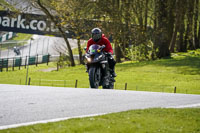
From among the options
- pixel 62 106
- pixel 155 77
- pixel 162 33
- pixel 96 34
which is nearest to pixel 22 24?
pixel 162 33

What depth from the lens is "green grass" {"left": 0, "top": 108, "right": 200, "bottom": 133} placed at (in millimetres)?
6775

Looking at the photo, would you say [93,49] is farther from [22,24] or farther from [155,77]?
[22,24]

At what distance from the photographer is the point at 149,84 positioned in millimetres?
31969

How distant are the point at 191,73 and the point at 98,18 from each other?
532 inches

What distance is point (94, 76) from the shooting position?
15570 mm

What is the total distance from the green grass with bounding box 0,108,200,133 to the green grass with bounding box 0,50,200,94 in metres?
19.2

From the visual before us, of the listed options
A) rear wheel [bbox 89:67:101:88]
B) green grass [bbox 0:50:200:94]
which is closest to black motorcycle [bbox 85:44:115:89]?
rear wheel [bbox 89:67:101:88]

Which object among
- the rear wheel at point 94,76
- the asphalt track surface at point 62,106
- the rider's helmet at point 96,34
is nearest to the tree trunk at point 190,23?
the rider's helmet at point 96,34

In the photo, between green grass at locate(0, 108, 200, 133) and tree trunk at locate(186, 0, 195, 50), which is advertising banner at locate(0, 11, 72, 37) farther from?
green grass at locate(0, 108, 200, 133)

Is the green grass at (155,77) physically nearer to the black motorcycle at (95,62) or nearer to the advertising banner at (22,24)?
the black motorcycle at (95,62)

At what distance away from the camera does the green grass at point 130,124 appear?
6775 mm

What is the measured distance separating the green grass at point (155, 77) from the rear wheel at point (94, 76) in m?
12.8

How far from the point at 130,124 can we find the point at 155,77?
29288mm

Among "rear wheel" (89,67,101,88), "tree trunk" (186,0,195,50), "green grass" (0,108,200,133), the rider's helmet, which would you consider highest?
"tree trunk" (186,0,195,50)
